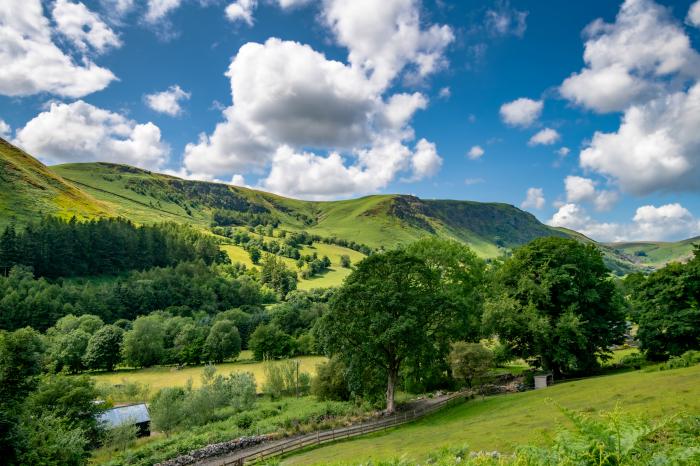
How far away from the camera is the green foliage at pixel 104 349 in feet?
275

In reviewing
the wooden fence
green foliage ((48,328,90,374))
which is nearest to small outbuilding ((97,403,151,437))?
the wooden fence

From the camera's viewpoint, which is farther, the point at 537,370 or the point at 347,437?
the point at 537,370

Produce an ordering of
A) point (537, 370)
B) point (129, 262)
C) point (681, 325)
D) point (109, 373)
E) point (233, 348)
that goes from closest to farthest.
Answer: point (681, 325) < point (537, 370) < point (109, 373) < point (233, 348) < point (129, 262)

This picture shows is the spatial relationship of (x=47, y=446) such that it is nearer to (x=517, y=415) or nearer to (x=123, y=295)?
(x=517, y=415)

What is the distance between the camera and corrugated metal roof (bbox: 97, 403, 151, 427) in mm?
45344

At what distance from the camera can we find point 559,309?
43281 mm

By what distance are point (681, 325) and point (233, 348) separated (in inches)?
3282

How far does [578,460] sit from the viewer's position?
4383 millimetres

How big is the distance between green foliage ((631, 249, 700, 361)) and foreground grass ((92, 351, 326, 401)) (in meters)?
51.8

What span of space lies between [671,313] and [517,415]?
74.8 feet

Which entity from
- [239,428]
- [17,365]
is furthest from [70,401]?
[239,428]

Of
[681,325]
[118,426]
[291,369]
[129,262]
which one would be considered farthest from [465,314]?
[129,262]

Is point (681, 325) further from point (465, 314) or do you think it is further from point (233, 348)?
point (233, 348)

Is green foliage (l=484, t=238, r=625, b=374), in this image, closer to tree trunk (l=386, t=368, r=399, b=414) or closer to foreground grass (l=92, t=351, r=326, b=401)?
tree trunk (l=386, t=368, r=399, b=414)
